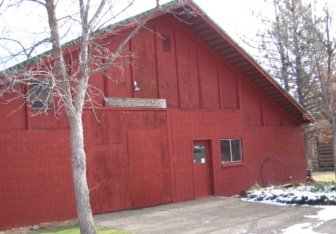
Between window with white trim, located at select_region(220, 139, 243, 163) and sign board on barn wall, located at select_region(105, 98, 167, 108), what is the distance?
3515 mm

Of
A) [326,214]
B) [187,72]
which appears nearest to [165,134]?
[187,72]

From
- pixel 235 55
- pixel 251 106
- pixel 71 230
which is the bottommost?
pixel 71 230

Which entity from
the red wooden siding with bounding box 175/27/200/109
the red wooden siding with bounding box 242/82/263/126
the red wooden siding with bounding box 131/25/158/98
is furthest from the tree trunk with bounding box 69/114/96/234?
the red wooden siding with bounding box 242/82/263/126

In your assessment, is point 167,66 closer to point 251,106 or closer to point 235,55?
point 235,55

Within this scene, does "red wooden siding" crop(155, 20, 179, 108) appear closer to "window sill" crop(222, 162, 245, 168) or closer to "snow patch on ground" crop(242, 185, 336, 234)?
"window sill" crop(222, 162, 245, 168)

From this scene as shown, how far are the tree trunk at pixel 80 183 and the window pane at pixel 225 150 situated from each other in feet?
30.6

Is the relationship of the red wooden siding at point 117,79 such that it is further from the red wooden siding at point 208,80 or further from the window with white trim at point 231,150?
the window with white trim at point 231,150

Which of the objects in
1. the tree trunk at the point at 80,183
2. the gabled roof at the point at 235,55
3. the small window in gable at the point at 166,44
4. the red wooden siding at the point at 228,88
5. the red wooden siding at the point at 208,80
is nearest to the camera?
the tree trunk at the point at 80,183

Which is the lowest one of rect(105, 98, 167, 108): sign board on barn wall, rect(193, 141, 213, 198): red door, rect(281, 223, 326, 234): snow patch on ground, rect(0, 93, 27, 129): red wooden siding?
rect(281, 223, 326, 234): snow patch on ground

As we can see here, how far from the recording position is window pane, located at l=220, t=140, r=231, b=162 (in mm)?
16359

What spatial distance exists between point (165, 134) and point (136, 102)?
164cm

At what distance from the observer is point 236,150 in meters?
17.0

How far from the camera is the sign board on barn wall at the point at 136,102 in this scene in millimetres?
13070

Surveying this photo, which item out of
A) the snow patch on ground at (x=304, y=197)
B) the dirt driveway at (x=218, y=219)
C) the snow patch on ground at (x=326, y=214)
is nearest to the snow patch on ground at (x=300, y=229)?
the dirt driveway at (x=218, y=219)
